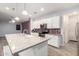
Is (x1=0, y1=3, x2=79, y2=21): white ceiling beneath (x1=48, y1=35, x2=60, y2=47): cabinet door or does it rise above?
above

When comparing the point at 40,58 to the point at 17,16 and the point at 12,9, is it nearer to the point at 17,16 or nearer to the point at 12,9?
the point at 17,16

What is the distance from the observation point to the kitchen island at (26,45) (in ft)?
5.40

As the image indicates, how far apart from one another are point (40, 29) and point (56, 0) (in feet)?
2.95

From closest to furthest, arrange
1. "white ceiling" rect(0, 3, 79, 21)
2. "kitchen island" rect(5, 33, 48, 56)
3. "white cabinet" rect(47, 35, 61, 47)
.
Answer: "kitchen island" rect(5, 33, 48, 56)
"white ceiling" rect(0, 3, 79, 21)
"white cabinet" rect(47, 35, 61, 47)

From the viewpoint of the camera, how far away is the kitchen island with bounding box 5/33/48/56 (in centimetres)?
164

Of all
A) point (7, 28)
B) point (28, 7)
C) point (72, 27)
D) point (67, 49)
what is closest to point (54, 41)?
point (67, 49)

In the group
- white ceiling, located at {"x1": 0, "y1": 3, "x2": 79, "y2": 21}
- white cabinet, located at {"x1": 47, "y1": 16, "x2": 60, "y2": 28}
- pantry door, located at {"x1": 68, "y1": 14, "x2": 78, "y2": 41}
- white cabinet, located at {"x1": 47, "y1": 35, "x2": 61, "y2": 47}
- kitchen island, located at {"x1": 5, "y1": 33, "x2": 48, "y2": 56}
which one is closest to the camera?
kitchen island, located at {"x1": 5, "y1": 33, "x2": 48, "y2": 56}

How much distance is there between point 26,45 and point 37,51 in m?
0.31

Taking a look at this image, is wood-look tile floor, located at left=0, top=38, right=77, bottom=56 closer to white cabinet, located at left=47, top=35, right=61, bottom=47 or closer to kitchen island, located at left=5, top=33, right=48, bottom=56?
kitchen island, located at left=5, top=33, right=48, bottom=56

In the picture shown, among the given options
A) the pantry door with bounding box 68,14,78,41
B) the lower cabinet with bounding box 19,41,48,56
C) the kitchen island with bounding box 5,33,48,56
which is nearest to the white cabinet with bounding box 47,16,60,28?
the pantry door with bounding box 68,14,78,41

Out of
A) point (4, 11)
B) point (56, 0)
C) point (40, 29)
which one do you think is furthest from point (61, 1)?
point (4, 11)

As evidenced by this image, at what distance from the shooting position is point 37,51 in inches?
74.5

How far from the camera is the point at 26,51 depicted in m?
1.69

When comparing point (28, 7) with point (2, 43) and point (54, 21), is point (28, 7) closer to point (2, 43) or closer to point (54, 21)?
point (2, 43)
